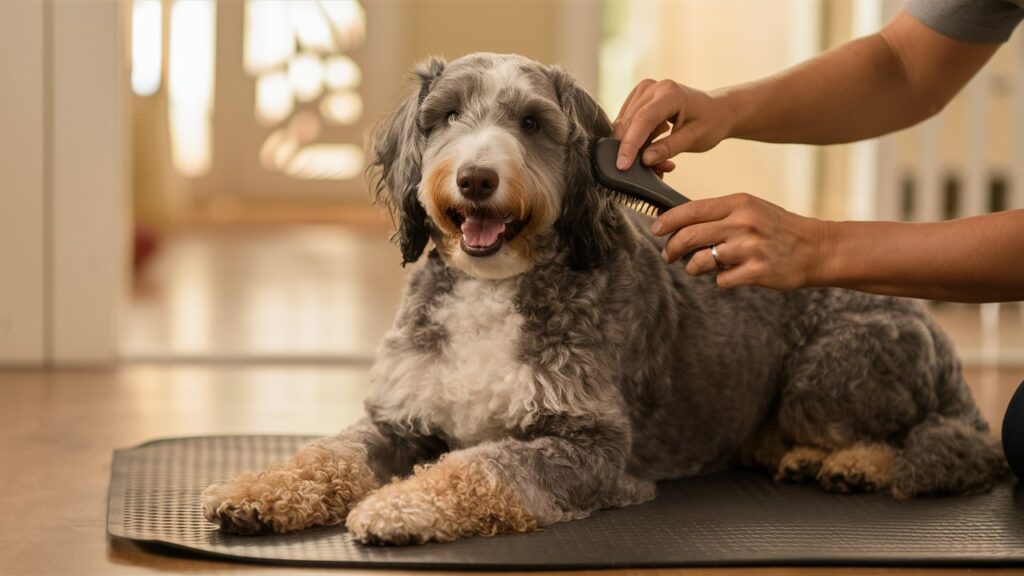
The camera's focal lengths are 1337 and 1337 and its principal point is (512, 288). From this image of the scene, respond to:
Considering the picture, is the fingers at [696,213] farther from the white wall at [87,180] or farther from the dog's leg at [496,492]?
the white wall at [87,180]

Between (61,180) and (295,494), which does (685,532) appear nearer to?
(295,494)

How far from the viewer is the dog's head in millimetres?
2359

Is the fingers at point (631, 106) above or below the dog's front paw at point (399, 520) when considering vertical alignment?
above

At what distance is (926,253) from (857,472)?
66 centimetres

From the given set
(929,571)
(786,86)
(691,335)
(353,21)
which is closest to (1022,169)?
(786,86)

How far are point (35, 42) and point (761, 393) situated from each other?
273 cm

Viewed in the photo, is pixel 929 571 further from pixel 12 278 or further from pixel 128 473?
pixel 12 278

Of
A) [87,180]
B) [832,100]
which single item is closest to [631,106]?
[832,100]

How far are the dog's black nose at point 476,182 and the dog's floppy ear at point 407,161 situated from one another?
0.21 meters

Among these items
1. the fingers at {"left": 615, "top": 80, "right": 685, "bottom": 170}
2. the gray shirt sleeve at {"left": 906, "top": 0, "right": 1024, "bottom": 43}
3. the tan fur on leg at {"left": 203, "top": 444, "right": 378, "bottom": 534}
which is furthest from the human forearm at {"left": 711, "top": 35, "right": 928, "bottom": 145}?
the tan fur on leg at {"left": 203, "top": 444, "right": 378, "bottom": 534}

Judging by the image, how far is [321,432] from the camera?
136 inches

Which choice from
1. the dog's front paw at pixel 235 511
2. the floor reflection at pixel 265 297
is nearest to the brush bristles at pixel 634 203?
the dog's front paw at pixel 235 511

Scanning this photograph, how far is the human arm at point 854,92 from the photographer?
2874 mm

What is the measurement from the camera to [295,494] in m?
2.38
